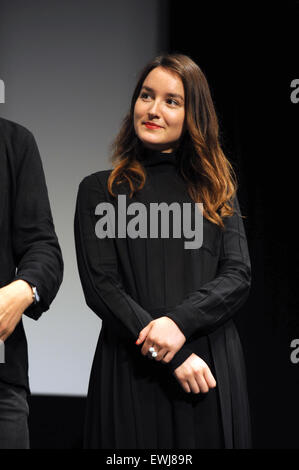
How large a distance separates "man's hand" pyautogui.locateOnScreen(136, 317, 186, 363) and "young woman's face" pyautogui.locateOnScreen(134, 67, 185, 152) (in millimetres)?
539

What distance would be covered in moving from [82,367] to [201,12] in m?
1.73

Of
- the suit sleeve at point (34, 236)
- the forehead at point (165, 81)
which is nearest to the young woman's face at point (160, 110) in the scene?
the forehead at point (165, 81)

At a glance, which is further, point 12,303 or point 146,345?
point 146,345

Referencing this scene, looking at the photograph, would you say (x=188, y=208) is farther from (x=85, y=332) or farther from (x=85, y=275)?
(x=85, y=332)

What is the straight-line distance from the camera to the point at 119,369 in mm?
1999

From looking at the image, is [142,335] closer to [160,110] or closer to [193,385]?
[193,385]

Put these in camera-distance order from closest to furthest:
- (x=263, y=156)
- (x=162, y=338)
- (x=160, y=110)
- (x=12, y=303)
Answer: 1. (x=12, y=303)
2. (x=162, y=338)
3. (x=160, y=110)
4. (x=263, y=156)

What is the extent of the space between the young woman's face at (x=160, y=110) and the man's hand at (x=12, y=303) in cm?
69

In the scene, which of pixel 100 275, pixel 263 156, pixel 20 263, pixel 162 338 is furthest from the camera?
pixel 263 156

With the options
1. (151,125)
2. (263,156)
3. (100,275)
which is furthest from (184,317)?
(263,156)

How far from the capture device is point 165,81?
2.14 meters

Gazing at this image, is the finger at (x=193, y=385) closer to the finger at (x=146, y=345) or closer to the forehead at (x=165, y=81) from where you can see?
the finger at (x=146, y=345)

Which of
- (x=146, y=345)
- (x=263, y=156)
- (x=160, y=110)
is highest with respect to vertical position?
(x=160, y=110)

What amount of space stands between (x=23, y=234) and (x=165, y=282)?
0.46 m
